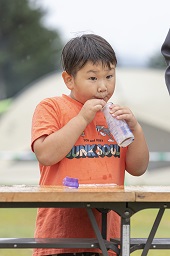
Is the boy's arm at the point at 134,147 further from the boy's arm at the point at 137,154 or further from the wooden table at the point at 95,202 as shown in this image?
the wooden table at the point at 95,202

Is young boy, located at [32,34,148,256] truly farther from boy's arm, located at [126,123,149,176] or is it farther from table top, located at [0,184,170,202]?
table top, located at [0,184,170,202]

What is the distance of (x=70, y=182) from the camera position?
3.68 meters

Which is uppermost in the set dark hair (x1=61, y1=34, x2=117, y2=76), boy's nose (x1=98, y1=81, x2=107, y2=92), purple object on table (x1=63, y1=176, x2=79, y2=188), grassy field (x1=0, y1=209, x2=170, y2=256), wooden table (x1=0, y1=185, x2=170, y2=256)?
grassy field (x1=0, y1=209, x2=170, y2=256)

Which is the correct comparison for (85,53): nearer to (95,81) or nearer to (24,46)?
(95,81)

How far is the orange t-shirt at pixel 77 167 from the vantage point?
12.5 feet

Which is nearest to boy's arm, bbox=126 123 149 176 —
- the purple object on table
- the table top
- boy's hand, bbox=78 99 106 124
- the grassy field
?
boy's hand, bbox=78 99 106 124

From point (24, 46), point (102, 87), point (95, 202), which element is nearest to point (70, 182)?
point (95, 202)

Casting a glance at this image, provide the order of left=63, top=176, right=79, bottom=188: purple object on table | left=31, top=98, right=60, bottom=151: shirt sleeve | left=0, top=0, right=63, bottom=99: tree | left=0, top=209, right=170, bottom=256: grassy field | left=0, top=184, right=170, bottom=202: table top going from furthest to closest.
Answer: left=0, top=0, right=63, bottom=99: tree, left=0, top=209, right=170, bottom=256: grassy field, left=31, top=98, right=60, bottom=151: shirt sleeve, left=63, top=176, right=79, bottom=188: purple object on table, left=0, top=184, right=170, bottom=202: table top

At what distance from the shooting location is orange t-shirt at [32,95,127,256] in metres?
3.82

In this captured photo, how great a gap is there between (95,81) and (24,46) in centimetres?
2595

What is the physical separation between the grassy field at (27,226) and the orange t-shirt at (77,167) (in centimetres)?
328

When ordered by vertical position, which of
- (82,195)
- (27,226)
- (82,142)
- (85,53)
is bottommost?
(82,195)

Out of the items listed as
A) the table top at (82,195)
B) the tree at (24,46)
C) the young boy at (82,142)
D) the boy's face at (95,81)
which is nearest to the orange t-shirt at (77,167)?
the young boy at (82,142)

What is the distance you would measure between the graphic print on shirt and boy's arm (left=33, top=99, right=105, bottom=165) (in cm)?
9
